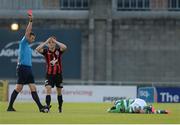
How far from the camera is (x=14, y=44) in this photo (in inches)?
1790

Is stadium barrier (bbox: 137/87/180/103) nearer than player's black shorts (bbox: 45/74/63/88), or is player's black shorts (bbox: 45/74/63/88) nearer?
player's black shorts (bbox: 45/74/63/88)

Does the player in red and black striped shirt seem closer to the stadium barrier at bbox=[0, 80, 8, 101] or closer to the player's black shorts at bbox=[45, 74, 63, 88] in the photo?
the player's black shorts at bbox=[45, 74, 63, 88]

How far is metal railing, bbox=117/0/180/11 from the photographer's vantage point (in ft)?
147

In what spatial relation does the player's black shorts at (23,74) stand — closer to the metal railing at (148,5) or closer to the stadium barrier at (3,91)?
the stadium barrier at (3,91)

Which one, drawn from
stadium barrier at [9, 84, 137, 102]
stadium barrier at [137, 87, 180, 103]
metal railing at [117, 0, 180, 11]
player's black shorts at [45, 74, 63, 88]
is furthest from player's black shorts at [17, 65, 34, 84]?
metal railing at [117, 0, 180, 11]

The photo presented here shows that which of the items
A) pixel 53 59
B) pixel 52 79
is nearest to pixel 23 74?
pixel 52 79

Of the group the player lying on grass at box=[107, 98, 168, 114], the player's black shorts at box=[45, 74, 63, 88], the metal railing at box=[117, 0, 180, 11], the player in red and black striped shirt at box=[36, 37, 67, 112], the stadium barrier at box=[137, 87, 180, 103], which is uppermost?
the metal railing at box=[117, 0, 180, 11]

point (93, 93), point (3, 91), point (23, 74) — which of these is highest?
point (23, 74)

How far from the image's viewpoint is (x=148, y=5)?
44969 mm

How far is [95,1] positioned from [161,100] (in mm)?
9478

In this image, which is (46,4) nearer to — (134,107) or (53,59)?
Answer: (53,59)

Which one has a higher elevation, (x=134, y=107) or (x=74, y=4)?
(x=74, y=4)

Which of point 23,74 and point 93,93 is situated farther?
point 93,93

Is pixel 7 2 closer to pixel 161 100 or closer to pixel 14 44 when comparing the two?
pixel 14 44
